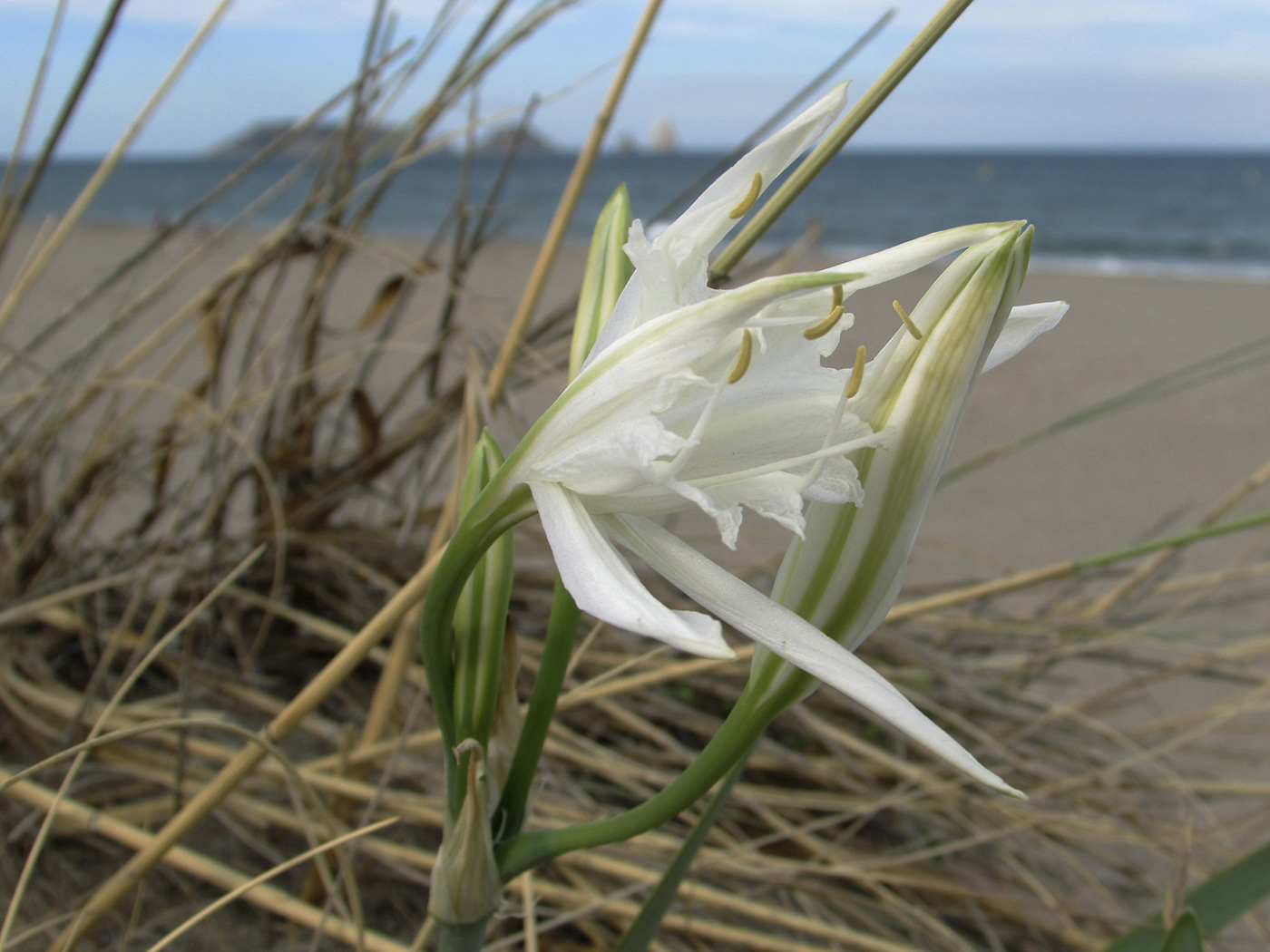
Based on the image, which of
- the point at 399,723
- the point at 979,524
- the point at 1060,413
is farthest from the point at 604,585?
the point at 1060,413

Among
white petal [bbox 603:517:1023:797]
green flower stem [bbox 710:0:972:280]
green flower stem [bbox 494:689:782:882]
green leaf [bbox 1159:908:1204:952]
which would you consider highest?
green flower stem [bbox 710:0:972:280]

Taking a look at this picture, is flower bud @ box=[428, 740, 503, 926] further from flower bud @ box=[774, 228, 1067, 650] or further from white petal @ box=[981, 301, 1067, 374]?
white petal @ box=[981, 301, 1067, 374]

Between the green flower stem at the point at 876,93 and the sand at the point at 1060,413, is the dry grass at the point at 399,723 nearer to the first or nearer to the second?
the sand at the point at 1060,413

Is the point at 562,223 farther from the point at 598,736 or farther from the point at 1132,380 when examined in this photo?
the point at 1132,380

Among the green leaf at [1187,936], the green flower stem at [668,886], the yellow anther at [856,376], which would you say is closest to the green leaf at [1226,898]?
the green leaf at [1187,936]

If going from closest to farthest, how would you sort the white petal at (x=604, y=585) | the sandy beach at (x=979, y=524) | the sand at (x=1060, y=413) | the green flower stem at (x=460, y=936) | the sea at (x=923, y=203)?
the white petal at (x=604, y=585) → the green flower stem at (x=460, y=936) → the sandy beach at (x=979, y=524) → the sand at (x=1060, y=413) → the sea at (x=923, y=203)

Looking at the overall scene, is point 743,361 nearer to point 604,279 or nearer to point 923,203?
point 604,279

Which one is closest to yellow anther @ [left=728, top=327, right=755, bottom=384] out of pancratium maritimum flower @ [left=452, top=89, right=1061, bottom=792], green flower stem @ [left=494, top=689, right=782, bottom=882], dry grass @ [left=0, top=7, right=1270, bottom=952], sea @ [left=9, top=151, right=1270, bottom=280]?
pancratium maritimum flower @ [left=452, top=89, right=1061, bottom=792]
